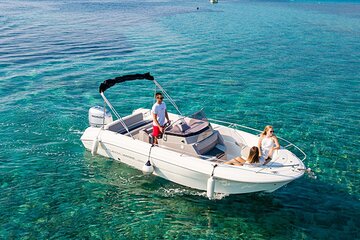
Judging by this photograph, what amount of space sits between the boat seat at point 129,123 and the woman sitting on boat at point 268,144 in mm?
5085

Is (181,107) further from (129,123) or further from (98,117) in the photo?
(98,117)

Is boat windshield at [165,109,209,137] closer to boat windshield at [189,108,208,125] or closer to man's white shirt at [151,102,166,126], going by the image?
boat windshield at [189,108,208,125]

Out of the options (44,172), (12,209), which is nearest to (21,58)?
(44,172)

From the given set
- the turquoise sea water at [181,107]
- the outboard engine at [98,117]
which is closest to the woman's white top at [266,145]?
the turquoise sea water at [181,107]

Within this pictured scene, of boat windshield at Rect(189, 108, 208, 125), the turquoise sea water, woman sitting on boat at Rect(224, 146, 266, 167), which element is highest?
boat windshield at Rect(189, 108, 208, 125)

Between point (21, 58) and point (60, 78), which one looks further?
point (21, 58)

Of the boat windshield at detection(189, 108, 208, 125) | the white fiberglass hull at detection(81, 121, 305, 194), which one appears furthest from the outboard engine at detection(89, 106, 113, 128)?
the boat windshield at detection(189, 108, 208, 125)

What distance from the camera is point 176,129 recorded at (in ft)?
38.9

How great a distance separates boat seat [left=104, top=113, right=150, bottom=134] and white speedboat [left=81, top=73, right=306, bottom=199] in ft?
0.07

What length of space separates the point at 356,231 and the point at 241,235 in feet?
10.6

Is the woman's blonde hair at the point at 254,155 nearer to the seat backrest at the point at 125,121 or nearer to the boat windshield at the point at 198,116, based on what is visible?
the boat windshield at the point at 198,116

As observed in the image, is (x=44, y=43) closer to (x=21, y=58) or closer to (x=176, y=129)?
(x=21, y=58)

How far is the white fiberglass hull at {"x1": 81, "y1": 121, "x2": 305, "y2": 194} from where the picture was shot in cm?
1030

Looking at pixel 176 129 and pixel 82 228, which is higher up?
pixel 176 129
